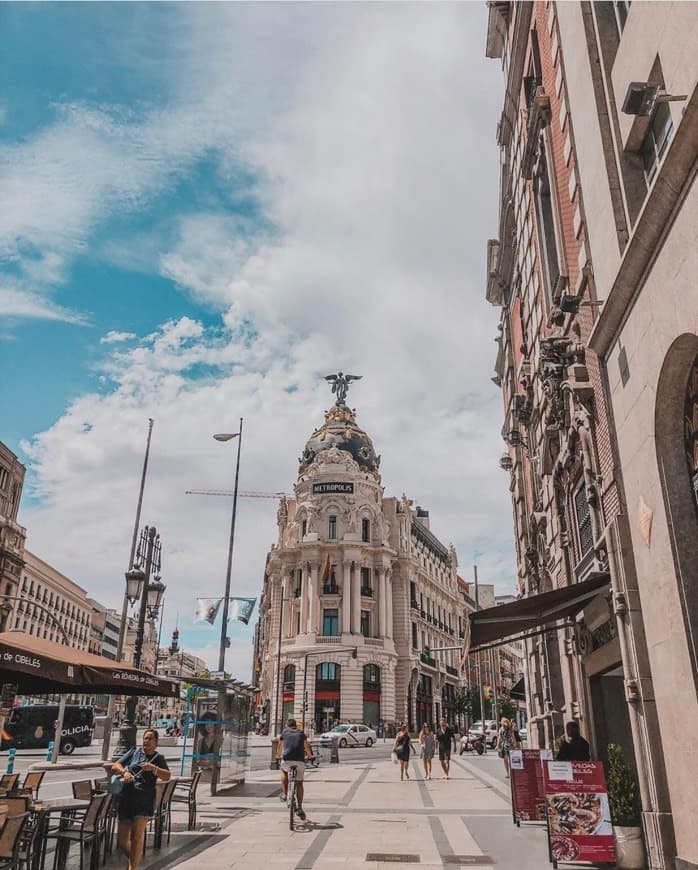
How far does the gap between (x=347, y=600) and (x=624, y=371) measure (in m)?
57.5

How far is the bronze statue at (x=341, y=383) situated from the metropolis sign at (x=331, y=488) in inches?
588

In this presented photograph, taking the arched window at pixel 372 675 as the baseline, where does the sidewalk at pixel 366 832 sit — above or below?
below

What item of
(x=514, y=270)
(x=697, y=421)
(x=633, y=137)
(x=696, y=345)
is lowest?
(x=697, y=421)

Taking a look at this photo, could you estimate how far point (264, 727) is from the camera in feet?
229

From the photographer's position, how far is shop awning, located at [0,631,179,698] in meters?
8.88

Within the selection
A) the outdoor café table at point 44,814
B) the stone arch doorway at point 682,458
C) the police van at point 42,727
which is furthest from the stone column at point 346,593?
the stone arch doorway at point 682,458

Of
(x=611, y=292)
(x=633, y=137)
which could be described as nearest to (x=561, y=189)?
(x=633, y=137)

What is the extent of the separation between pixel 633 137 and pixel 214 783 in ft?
54.9

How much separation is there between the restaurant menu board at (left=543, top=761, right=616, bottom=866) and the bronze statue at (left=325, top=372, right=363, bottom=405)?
73.1 metres

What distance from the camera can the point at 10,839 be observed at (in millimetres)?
7184

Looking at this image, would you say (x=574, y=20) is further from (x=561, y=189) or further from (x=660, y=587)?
(x=660, y=587)

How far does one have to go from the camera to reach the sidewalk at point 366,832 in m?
9.31

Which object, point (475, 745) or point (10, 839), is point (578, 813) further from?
point (475, 745)

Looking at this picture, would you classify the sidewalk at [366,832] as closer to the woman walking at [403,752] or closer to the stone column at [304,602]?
the woman walking at [403,752]
